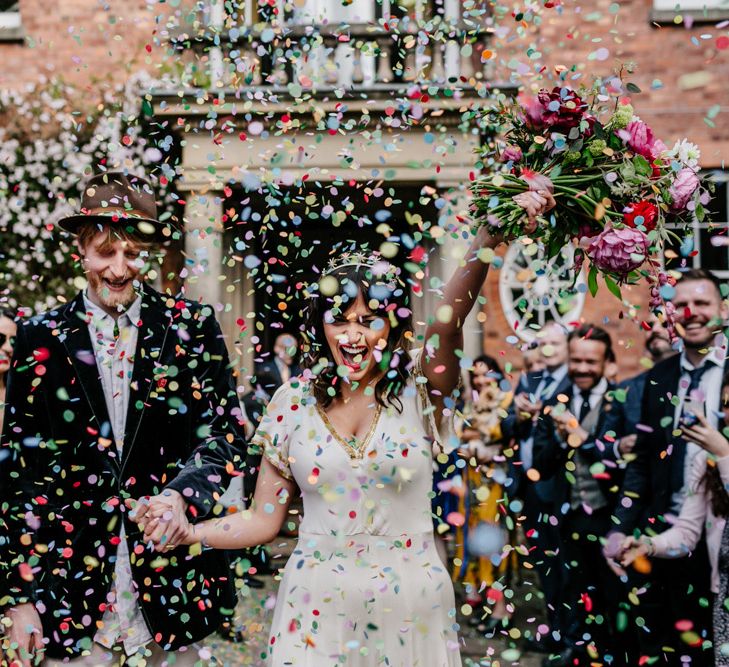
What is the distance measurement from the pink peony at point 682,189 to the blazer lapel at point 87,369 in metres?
1.92

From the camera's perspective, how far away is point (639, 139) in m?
2.51

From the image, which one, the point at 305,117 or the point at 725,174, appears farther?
the point at 725,174

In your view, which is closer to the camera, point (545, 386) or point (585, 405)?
point (585, 405)

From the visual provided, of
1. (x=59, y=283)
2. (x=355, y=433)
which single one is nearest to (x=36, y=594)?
(x=355, y=433)

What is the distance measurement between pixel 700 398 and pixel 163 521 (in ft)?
7.77

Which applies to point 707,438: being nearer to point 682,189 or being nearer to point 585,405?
point 682,189

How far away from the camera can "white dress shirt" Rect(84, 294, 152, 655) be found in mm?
2945

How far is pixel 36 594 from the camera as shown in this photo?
299cm

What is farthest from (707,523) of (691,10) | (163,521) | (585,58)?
(691,10)

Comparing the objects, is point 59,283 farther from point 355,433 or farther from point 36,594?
point 355,433

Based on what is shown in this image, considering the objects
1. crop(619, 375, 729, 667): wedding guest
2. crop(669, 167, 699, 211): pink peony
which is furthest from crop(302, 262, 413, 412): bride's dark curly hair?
crop(619, 375, 729, 667): wedding guest

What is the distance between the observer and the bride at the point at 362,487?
2.61 m

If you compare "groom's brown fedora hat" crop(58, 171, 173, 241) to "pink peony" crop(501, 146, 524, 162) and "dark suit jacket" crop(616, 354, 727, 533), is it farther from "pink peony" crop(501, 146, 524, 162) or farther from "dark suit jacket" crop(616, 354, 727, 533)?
"dark suit jacket" crop(616, 354, 727, 533)

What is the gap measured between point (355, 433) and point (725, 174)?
26.1ft
